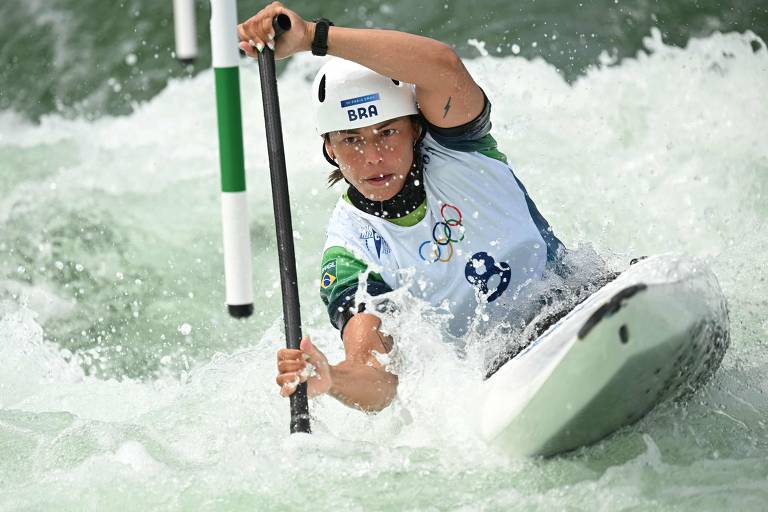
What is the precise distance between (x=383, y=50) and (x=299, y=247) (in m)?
3.18

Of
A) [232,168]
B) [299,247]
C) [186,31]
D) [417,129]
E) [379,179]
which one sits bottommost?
[299,247]

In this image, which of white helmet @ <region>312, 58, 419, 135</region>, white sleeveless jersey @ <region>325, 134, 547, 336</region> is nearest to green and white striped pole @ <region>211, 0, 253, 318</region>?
white helmet @ <region>312, 58, 419, 135</region>

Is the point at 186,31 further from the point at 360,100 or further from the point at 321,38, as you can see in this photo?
the point at 360,100

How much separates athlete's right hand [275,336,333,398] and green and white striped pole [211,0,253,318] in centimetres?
18

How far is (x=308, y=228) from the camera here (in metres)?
6.49

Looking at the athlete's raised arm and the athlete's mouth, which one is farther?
the athlete's mouth

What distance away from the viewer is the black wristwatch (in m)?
3.21

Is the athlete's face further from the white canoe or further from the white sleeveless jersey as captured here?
the white canoe

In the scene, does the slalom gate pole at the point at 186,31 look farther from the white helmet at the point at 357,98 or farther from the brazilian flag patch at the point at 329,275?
the brazilian flag patch at the point at 329,275

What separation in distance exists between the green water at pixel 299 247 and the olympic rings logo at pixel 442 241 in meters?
0.22

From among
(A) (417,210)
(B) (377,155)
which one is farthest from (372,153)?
(A) (417,210)

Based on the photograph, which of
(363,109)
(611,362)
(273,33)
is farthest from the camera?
(363,109)

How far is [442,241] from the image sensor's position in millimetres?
3588

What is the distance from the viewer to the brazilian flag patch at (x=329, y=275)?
3.60 meters
